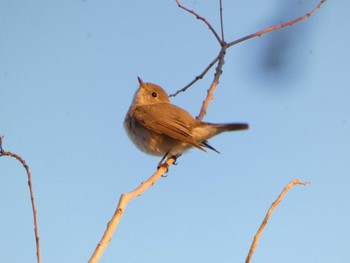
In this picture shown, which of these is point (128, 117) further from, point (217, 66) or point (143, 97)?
point (217, 66)

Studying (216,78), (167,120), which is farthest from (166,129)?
(216,78)

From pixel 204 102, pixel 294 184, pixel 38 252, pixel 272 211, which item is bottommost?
pixel 38 252

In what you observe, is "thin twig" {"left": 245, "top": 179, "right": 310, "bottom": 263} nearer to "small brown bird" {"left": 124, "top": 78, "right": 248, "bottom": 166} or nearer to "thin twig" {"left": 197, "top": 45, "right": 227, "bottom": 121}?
"thin twig" {"left": 197, "top": 45, "right": 227, "bottom": 121}

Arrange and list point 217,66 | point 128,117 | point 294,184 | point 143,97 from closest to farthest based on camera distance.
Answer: point 294,184 < point 217,66 < point 128,117 < point 143,97

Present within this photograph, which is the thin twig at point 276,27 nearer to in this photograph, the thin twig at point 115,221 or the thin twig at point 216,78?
the thin twig at point 216,78

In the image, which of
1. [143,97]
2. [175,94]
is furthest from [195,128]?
[143,97]

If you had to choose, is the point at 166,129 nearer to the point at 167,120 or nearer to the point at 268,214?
the point at 167,120

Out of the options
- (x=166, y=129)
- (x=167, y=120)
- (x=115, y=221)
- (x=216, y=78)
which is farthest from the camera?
(x=167, y=120)

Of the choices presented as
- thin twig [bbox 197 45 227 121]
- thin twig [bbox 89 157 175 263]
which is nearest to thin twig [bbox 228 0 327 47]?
thin twig [bbox 197 45 227 121]
